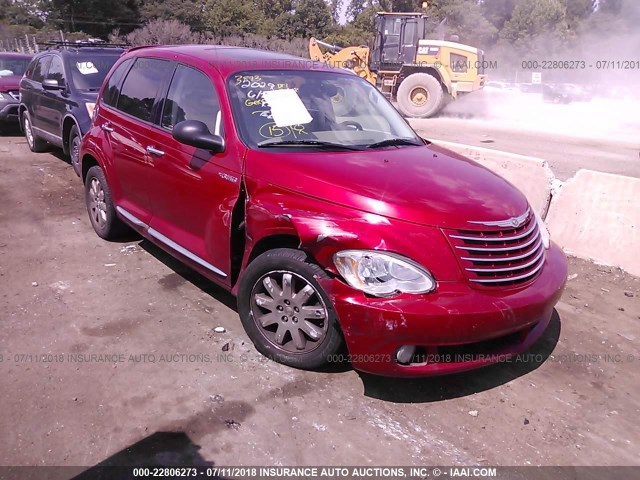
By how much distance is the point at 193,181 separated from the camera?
367cm

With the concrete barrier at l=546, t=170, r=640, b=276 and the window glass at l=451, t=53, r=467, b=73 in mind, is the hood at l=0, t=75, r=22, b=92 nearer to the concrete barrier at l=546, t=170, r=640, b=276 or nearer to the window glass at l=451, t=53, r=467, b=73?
the concrete barrier at l=546, t=170, r=640, b=276

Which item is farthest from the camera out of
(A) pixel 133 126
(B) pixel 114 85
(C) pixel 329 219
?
(B) pixel 114 85

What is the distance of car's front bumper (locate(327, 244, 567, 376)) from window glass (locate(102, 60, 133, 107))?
330 centimetres

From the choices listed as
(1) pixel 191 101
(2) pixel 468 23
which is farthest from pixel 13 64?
(2) pixel 468 23

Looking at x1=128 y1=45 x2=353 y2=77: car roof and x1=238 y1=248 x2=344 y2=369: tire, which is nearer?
x1=238 y1=248 x2=344 y2=369: tire

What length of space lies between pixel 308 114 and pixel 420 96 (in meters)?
14.8

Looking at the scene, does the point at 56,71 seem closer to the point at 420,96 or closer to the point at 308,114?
the point at 308,114

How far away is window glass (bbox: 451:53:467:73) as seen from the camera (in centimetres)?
1752

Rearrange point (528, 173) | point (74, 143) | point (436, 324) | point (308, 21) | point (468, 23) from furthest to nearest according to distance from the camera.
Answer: point (468, 23) → point (308, 21) → point (74, 143) → point (528, 173) → point (436, 324)

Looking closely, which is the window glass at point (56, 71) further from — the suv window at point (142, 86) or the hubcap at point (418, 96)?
the hubcap at point (418, 96)

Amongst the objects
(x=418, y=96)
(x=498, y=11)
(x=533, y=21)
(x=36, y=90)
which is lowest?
(x=418, y=96)

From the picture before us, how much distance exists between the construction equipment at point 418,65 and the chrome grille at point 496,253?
15.1m

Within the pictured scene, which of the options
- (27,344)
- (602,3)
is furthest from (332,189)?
(602,3)

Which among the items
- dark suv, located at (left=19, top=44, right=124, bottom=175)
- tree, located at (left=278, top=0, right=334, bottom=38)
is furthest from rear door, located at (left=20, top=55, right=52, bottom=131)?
tree, located at (left=278, top=0, right=334, bottom=38)
